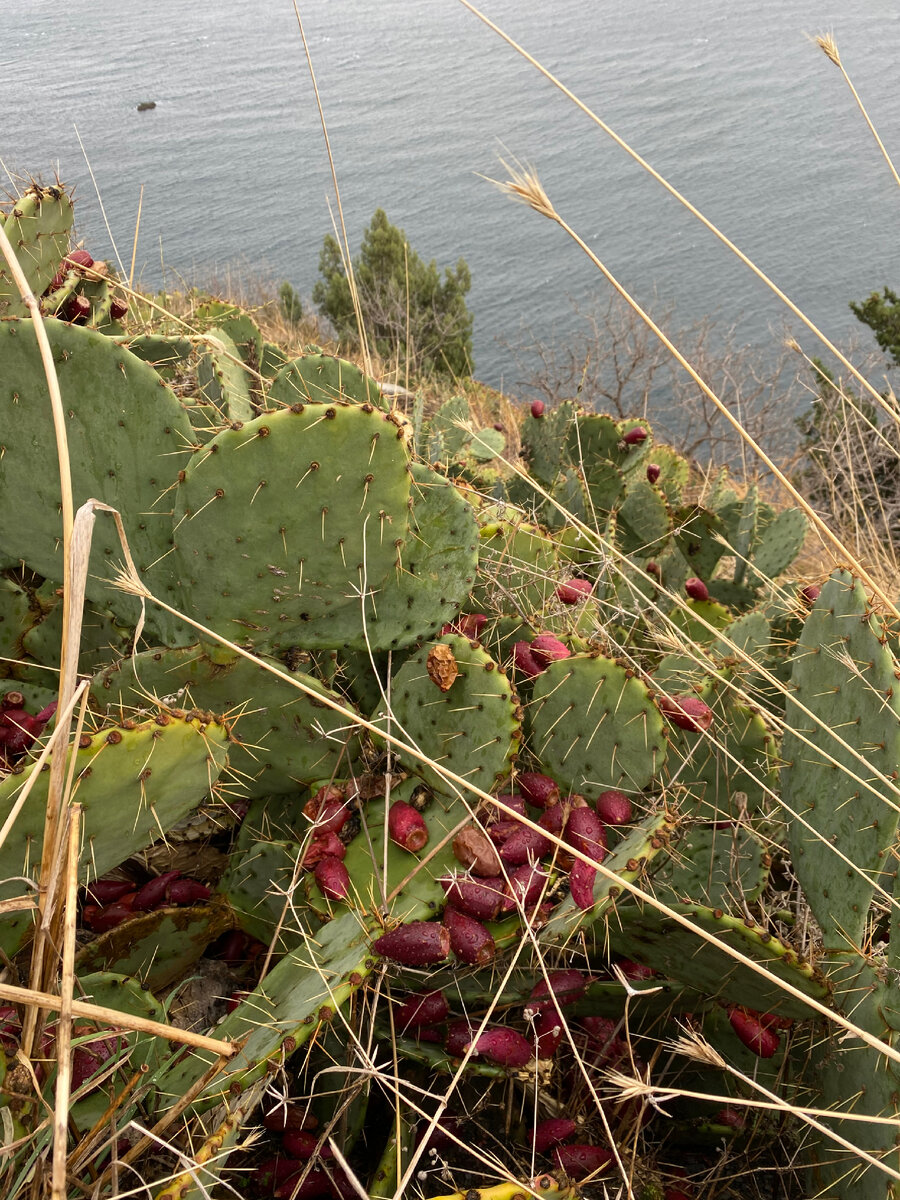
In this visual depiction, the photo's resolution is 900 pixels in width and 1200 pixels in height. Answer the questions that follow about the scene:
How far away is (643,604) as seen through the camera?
2.04 m

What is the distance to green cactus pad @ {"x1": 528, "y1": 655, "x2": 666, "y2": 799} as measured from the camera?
1.21 meters

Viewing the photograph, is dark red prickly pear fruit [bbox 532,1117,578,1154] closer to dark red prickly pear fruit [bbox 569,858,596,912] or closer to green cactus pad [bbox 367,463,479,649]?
dark red prickly pear fruit [bbox 569,858,596,912]

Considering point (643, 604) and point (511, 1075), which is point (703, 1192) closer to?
point (511, 1075)

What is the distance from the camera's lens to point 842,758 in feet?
3.86

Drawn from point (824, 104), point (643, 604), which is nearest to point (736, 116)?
point (824, 104)

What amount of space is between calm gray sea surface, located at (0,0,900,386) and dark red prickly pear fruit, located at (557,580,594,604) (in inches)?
290

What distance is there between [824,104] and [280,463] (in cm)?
2550

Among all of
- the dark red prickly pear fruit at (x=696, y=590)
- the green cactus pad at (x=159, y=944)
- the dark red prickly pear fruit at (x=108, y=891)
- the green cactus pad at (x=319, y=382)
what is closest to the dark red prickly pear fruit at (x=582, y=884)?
the green cactus pad at (x=159, y=944)

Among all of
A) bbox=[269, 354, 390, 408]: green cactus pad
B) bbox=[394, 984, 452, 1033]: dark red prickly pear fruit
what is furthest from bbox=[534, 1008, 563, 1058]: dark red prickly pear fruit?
bbox=[269, 354, 390, 408]: green cactus pad

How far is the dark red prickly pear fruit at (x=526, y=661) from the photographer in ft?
4.49

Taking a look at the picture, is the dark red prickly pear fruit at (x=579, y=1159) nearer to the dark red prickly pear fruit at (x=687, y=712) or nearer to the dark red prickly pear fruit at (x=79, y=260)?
the dark red prickly pear fruit at (x=687, y=712)

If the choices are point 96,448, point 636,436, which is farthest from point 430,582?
point 636,436

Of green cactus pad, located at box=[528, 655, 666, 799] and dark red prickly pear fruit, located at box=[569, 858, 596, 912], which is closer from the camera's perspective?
dark red prickly pear fruit, located at box=[569, 858, 596, 912]

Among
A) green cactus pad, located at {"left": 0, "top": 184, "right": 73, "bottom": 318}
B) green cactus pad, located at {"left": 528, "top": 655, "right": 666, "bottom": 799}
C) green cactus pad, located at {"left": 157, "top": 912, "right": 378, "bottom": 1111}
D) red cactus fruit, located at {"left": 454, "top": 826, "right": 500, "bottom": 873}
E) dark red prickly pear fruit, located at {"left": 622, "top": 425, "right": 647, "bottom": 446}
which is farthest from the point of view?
dark red prickly pear fruit, located at {"left": 622, "top": 425, "right": 647, "bottom": 446}
